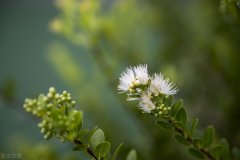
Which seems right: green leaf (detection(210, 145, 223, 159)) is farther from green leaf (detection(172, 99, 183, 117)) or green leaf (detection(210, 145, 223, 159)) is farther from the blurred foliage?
the blurred foliage

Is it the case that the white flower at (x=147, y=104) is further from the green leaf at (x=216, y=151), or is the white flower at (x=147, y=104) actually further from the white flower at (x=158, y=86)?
the green leaf at (x=216, y=151)

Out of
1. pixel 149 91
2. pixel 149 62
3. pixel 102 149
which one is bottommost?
pixel 102 149

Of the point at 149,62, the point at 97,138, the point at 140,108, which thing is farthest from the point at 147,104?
the point at 149,62

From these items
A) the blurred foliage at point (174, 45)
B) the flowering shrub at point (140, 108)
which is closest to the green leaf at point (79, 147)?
the flowering shrub at point (140, 108)

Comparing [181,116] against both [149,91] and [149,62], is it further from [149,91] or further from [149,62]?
[149,62]

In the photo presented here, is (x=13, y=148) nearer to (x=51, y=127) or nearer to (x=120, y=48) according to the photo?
(x=120, y=48)

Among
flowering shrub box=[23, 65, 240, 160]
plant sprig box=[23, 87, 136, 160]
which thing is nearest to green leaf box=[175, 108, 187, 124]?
flowering shrub box=[23, 65, 240, 160]

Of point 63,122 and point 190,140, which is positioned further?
point 190,140
